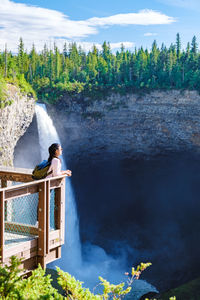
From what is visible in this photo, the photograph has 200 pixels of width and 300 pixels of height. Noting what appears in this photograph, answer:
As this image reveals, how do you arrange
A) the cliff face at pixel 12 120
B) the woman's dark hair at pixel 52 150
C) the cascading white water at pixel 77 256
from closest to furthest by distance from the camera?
the woman's dark hair at pixel 52 150, the cliff face at pixel 12 120, the cascading white water at pixel 77 256

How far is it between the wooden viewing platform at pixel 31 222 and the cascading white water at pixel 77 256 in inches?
945

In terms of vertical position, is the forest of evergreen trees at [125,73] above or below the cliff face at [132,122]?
above

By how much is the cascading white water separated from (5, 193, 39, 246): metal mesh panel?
78.3 ft

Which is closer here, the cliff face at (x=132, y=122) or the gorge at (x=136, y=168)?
the gorge at (x=136, y=168)

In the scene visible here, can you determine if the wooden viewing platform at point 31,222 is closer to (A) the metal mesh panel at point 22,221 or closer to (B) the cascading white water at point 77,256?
(A) the metal mesh panel at point 22,221

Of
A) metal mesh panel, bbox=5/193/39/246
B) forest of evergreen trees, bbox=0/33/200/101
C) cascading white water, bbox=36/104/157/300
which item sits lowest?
cascading white water, bbox=36/104/157/300

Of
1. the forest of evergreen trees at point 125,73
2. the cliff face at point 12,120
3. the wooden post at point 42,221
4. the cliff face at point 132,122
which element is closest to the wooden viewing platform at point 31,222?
the wooden post at point 42,221

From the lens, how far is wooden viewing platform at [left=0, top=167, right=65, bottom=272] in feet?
20.2

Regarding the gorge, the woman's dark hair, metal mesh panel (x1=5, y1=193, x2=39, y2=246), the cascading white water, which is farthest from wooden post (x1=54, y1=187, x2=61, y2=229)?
the gorge

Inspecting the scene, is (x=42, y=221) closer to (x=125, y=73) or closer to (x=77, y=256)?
(x=77, y=256)

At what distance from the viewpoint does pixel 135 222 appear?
38.3 m

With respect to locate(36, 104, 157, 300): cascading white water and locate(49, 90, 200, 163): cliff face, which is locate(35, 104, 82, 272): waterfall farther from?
locate(49, 90, 200, 163): cliff face

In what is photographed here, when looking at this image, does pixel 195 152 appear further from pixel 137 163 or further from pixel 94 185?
pixel 94 185

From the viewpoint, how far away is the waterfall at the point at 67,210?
31.4m
